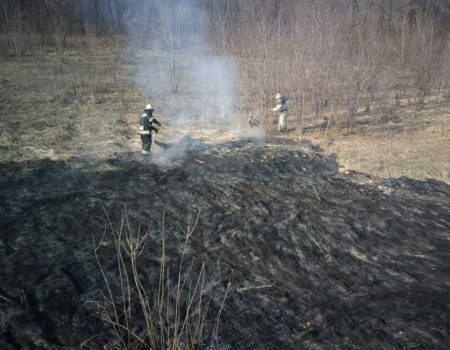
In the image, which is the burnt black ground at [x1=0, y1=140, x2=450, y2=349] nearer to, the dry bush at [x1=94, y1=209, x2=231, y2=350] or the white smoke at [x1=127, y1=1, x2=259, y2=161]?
the dry bush at [x1=94, y1=209, x2=231, y2=350]

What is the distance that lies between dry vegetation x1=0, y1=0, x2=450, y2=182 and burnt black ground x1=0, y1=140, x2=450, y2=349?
1641 mm

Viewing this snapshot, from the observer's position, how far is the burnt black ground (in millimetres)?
4918

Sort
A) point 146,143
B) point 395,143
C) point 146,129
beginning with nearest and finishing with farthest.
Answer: point 146,129
point 146,143
point 395,143

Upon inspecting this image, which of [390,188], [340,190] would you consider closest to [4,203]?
[340,190]

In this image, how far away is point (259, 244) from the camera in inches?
265

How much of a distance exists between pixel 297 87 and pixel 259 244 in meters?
7.67

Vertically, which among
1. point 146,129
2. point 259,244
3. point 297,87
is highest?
point 297,87

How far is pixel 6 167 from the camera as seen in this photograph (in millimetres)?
8906

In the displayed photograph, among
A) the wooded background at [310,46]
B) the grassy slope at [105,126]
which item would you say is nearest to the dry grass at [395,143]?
the grassy slope at [105,126]

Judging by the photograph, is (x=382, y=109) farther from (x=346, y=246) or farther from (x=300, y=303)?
(x=300, y=303)

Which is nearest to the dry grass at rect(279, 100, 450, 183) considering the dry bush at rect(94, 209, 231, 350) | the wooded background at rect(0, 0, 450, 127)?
the wooded background at rect(0, 0, 450, 127)

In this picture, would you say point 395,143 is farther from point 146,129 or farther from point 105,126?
point 105,126

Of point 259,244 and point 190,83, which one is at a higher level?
point 190,83

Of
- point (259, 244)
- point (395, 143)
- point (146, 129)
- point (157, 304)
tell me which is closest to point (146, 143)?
point (146, 129)
